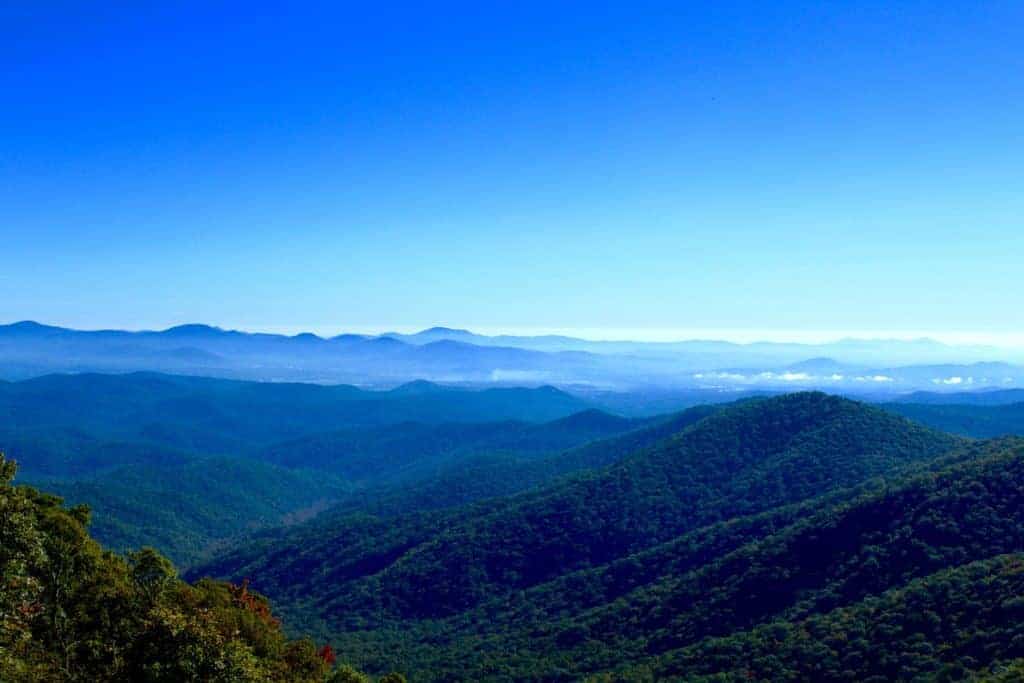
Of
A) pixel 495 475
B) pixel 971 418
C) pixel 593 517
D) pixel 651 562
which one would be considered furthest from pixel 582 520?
pixel 971 418

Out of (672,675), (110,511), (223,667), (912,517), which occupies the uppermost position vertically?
(223,667)

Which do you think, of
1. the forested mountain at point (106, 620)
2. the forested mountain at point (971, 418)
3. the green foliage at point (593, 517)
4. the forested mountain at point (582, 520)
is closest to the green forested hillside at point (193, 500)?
the forested mountain at point (582, 520)

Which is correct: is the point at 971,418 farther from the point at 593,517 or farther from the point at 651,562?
the point at 651,562

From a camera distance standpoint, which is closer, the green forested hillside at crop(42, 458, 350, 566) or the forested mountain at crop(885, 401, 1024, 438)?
the green forested hillside at crop(42, 458, 350, 566)

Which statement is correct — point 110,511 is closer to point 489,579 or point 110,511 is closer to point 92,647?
point 489,579

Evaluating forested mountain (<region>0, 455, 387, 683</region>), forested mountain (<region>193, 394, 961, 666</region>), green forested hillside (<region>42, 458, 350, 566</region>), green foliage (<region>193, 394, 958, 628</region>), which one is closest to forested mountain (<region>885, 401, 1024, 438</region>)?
forested mountain (<region>193, 394, 961, 666</region>)

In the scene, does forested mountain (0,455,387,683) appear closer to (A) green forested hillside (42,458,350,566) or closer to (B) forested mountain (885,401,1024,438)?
(A) green forested hillside (42,458,350,566)

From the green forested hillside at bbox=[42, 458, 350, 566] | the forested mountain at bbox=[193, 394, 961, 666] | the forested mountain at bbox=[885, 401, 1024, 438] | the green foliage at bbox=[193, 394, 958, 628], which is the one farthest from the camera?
the forested mountain at bbox=[885, 401, 1024, 438]

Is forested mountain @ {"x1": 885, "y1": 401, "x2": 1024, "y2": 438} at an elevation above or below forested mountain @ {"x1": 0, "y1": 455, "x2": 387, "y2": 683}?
below

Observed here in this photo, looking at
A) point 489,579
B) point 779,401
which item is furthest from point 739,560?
point 779,401
